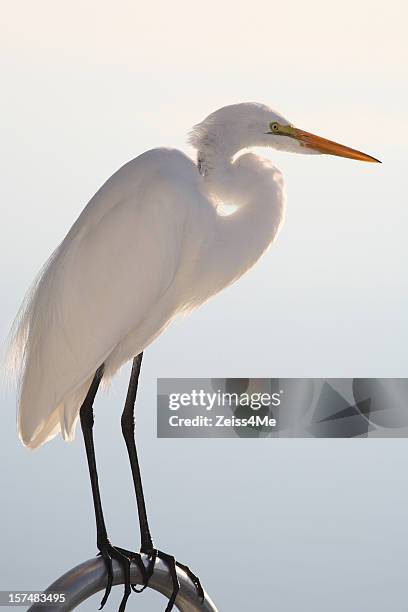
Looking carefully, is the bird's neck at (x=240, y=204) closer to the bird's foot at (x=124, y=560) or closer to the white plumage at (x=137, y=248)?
the white plumage at (x=137, y=248)

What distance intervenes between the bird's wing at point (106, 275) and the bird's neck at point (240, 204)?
0.16 feet

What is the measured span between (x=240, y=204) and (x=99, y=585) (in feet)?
2.32

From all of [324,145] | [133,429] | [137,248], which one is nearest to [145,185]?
[137,248]

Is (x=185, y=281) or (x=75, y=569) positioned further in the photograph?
(x=185, y=281)

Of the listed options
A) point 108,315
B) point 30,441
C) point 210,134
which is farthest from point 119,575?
point 210,134

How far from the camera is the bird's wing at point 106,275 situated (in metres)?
1.52

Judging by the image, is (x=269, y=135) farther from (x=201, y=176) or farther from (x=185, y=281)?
(x=185, y=281)

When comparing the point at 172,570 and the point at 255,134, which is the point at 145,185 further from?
the point at 172,570

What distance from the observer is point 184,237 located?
1556mm

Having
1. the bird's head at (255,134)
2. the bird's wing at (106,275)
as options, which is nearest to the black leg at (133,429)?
the bird's wing at (106,275)

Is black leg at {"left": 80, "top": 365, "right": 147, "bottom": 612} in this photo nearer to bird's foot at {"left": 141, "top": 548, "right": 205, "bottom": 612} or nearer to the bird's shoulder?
bird's foot at {"left": 141, "top": 548, "right": 205, "bottom": 612}

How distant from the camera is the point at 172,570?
1293 millimetres

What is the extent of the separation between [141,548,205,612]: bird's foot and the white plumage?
0.81 feet

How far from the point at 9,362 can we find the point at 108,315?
7.1 inches
